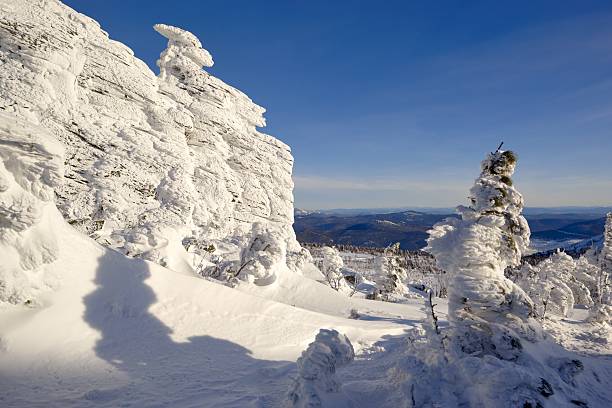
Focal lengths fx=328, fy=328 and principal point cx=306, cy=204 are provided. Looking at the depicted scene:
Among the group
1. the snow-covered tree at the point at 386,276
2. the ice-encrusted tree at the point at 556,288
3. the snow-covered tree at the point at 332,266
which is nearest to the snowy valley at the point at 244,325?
the ice-encrusted tree at the point at 556,288

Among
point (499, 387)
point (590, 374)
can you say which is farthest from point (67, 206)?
point (590, 374)

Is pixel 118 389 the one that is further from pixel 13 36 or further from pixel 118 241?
pixel 13 36

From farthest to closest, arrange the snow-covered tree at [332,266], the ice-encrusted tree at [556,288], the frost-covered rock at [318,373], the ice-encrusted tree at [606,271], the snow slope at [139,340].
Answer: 1. the snow-covered tree at [332,266]
2. the ice-encrusted tree at [606,271]
3. the ice-encrusted tree at [556,288]
4. the snow slope at [139,340]
5. the frost-covered rock at [318,373]

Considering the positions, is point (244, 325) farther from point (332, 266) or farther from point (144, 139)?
point (144, 139)

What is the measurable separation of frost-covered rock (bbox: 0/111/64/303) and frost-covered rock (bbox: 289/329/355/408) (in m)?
8.31

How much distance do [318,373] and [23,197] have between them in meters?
9.14

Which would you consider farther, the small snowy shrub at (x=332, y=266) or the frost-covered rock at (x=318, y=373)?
the small snowy shrub at (x=332, y=266)

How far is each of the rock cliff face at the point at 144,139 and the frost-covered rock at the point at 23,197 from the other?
298 millimetres

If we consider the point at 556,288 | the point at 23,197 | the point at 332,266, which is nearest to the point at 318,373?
the point at 23,197

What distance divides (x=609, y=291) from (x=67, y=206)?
5753 centimetres

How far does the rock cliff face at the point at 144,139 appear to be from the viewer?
2561cm

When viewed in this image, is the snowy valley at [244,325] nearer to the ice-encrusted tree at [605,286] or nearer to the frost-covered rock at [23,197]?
the frost-covered rock at [23,197]

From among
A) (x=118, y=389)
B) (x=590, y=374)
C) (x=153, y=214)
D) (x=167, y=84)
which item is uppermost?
(x=167, y=84)

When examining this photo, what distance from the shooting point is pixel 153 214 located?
94.6ft
